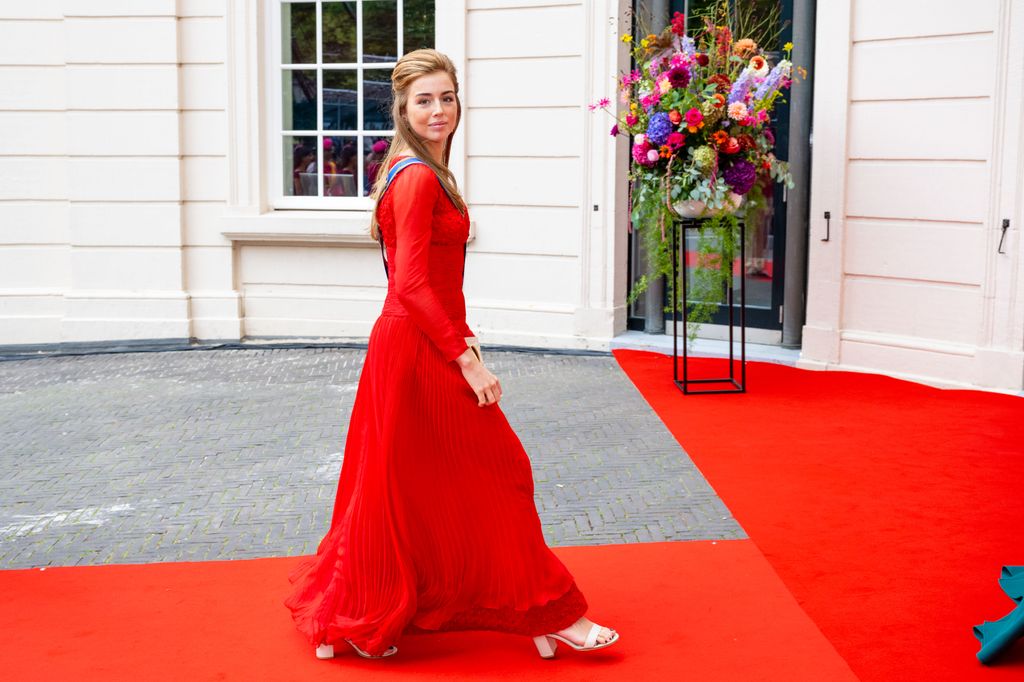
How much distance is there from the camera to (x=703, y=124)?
7586 mm

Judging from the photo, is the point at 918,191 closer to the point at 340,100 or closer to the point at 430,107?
the point at 340,100

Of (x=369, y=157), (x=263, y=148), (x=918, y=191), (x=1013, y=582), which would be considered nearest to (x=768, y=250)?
(x=918, y=191)

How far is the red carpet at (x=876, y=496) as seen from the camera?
13.3ft

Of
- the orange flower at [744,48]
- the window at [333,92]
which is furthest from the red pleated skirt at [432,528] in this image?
the window at [333,92]

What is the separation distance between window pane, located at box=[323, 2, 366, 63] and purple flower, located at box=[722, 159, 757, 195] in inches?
165

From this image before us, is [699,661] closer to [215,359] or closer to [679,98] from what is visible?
[679,98]

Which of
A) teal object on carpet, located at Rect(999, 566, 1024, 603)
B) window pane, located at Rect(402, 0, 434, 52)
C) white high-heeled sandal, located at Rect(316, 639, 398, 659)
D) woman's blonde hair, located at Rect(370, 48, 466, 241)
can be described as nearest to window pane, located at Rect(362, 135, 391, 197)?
window pane, located at Rect(402, 0, 434, 52)

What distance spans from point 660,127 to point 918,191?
6.83 feet

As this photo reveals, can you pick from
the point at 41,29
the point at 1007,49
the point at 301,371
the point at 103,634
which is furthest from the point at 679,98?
the point at 41,29

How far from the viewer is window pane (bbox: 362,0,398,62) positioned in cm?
1042

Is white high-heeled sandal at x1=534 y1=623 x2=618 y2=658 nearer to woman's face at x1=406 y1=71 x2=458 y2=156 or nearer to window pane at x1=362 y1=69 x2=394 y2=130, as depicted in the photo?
woman's face at x1=406 y1=71 x2=458 y2=156

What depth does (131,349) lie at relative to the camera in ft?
33.1

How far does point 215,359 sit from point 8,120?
115 inches

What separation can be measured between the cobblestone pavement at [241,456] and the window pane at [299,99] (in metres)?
2.22
